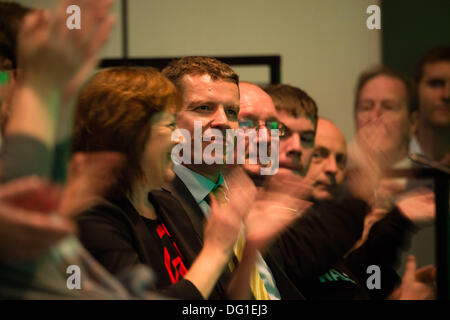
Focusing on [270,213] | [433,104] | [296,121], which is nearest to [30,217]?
[270,213]

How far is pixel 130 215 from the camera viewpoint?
907mm

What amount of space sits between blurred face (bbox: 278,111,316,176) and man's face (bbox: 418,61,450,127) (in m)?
0.29

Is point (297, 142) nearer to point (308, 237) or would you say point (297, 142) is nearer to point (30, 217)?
point (308, 237)

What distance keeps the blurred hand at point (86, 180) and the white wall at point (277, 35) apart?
1.43ft

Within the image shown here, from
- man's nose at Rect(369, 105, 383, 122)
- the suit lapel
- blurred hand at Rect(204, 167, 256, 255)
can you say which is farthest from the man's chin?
blurred hand at Rect(204, 167, 256, 255)

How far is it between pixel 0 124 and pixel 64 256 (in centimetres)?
21

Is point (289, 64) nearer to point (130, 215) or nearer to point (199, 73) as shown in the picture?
point (199, 73)

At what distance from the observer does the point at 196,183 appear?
1.11 meters

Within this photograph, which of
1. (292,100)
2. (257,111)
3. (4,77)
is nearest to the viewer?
(4,77)

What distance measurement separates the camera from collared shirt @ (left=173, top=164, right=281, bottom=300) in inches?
43.1

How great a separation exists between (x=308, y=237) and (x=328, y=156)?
10.6 inches

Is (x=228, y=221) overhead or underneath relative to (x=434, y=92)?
underneath

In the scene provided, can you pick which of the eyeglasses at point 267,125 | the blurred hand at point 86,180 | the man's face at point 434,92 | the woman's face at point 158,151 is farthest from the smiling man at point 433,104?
the blurred hand at point 86,180

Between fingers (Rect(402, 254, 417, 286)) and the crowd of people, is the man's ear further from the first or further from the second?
fingers (Rect(402, 254, 417, 286))
